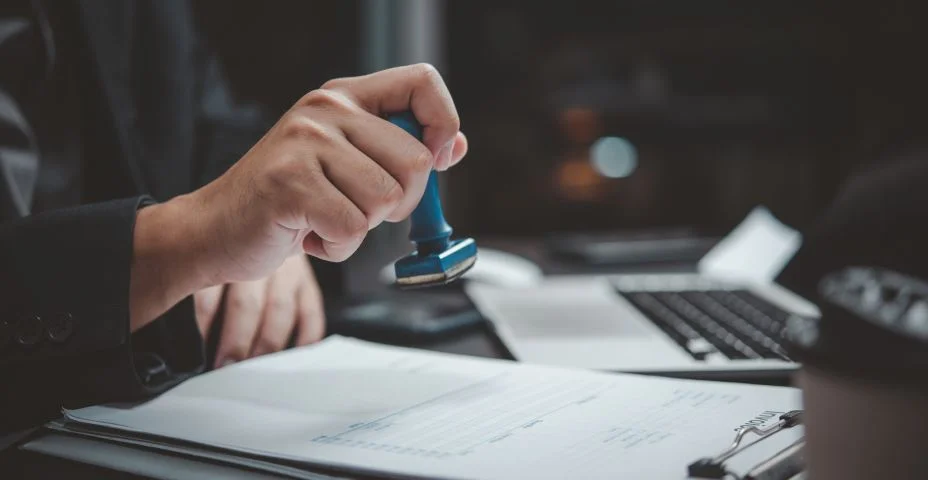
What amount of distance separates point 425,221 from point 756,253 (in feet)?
2.84

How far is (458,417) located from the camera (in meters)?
0.48

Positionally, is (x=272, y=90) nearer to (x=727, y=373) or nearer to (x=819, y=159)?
(x=819, y=159)

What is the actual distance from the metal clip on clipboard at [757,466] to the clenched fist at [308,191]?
270mm

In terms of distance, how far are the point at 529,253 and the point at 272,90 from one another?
1.05 meters

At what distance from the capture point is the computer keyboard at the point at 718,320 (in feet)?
2.16

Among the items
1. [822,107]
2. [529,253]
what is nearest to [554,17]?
[822,107]

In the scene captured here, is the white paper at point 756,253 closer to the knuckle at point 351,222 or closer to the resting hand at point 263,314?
the resting hand at point 263,314

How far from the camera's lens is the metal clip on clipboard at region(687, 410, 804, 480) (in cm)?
37

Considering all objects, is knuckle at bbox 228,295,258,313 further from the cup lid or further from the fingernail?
the cup lid

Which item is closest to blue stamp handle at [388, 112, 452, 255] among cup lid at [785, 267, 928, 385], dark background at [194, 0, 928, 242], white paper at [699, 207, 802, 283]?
cup lid at [785, 267, 928, 385]

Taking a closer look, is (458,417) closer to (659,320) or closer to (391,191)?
(391,191)

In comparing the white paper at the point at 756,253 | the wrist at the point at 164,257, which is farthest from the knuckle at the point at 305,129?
the white paper at the point at 756,253

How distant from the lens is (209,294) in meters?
0.72

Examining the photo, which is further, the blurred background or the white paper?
the blurred background
